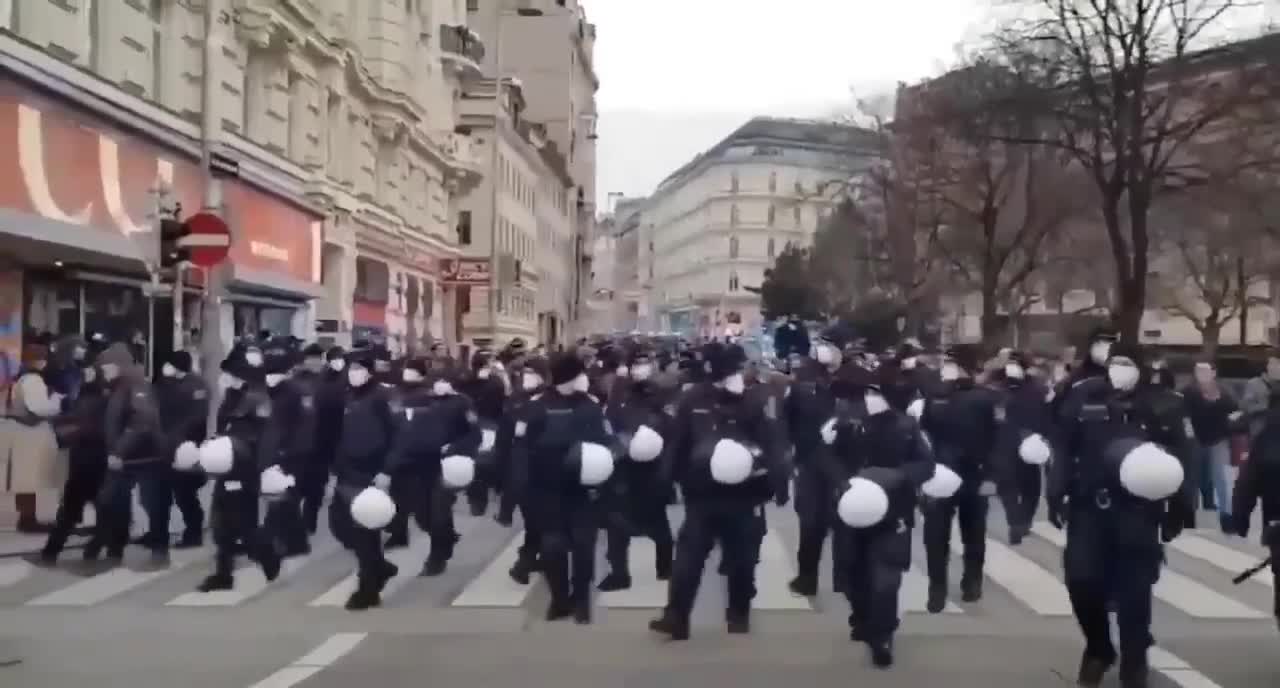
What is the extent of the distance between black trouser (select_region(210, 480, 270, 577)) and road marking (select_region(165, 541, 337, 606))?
20 centimetres

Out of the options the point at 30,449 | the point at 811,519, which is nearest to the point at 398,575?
the point at 811,519

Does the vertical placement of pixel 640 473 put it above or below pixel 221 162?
below

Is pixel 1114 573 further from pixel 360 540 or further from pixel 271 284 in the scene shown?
pixel 271 284

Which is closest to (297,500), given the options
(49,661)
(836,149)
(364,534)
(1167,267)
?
(364,534)

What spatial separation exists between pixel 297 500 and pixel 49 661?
4593 mm

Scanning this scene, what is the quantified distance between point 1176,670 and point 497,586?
18.0 feet

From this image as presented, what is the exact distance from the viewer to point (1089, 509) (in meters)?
8.40

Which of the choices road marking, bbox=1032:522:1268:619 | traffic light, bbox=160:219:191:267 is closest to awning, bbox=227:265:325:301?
traffic light, bbox=160:219:191:267

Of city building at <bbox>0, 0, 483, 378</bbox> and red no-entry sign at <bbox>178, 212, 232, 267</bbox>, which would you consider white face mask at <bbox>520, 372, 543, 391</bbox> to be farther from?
city building at <bbox>0, 0, 483, 378</bbox>

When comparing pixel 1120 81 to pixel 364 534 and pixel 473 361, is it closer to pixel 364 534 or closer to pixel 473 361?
pixel 473 361

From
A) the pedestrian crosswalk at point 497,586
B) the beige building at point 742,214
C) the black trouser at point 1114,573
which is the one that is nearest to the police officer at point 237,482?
the pedestrian crosswalk at point 497,586

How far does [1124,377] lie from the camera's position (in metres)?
8.61

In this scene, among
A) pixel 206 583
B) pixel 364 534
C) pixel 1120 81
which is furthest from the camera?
pixel 1120 81

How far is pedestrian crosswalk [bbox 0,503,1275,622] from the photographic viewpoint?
1133cm
